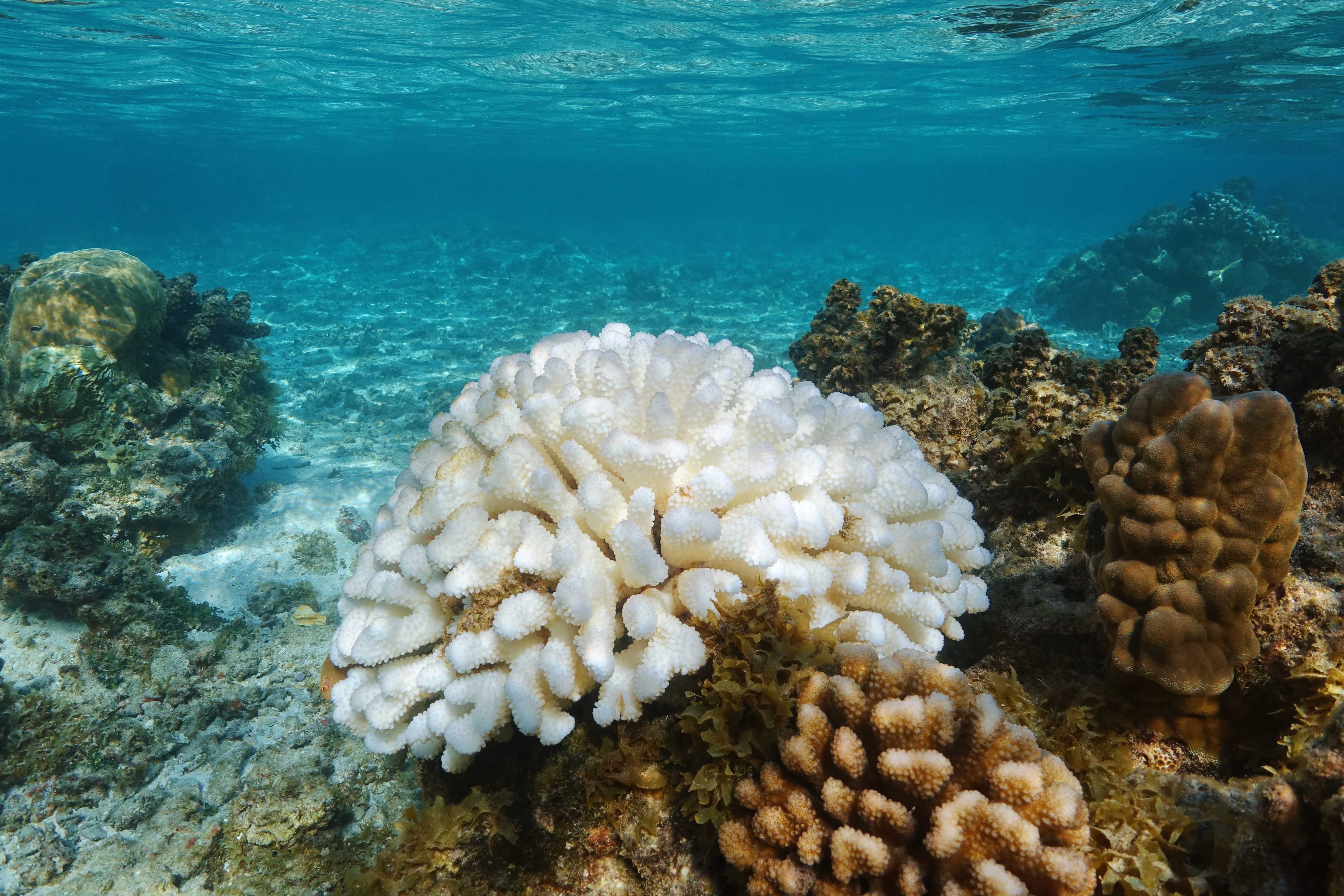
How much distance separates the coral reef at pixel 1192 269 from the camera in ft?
76.2

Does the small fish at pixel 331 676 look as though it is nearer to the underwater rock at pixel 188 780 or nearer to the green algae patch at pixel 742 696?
the underwater rock at pixel 188 780

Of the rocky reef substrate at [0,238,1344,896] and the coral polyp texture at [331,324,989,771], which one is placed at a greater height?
the coral polyp texture at [331,324,989,771]

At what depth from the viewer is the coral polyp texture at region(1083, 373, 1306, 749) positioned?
7.36 ft

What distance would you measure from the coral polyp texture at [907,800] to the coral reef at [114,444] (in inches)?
337

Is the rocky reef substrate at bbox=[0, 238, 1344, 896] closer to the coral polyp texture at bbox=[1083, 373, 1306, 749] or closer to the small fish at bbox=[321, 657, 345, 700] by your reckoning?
the coral polyp texture at bbox=[1083, 373, 1306, 749]

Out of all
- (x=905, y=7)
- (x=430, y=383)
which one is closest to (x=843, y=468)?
(x=430, y=383)

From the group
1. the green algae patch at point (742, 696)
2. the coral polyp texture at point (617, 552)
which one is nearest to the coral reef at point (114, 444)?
the coral polyp texture at point (617, 552)

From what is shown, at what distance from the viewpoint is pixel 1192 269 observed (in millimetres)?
23625

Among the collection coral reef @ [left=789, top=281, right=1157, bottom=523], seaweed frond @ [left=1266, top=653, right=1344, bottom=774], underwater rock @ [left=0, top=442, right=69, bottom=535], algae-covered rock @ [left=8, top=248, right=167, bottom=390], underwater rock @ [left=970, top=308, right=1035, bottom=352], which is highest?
seaweed frond @ [left=1266, top=653, right=1344, bottom=774]

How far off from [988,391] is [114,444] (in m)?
12.1

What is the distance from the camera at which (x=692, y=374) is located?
2980mm

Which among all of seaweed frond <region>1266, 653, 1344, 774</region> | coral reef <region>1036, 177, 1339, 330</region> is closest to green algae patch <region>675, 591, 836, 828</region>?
seaweed frond <region>1266, 653, 1344, 774</region>

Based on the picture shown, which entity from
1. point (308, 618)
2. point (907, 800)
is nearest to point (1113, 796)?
point (907, 800)

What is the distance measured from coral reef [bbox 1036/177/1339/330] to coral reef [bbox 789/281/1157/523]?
22.3m
